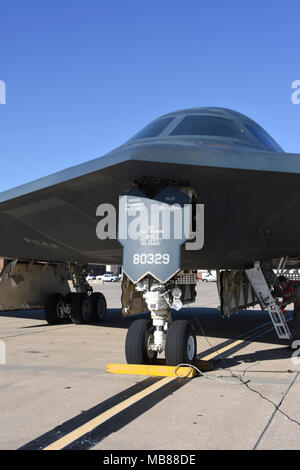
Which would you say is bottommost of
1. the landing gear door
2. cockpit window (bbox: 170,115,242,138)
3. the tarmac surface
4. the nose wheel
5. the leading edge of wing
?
the tarmac surface

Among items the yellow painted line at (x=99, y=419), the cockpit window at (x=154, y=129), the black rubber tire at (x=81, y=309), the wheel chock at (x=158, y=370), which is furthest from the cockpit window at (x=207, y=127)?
the black rubber tire at (x=81, y=309)

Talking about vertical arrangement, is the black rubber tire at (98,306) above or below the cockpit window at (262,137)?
below

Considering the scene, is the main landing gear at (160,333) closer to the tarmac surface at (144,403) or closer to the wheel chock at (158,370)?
the wheel chock at (158,370)

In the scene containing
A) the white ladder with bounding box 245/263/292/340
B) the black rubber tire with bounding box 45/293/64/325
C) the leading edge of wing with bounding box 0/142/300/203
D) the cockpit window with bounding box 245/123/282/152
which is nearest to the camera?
the leading edge of wing with bounding box 0/142/300/203

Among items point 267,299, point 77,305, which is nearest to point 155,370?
point 267,299

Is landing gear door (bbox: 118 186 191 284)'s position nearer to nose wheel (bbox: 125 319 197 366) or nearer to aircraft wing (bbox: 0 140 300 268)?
aircraft wing (bbox: 0 140 300 268)

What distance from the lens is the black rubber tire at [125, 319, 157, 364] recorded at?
6.73 m

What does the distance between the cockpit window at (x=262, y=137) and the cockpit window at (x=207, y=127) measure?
56cm

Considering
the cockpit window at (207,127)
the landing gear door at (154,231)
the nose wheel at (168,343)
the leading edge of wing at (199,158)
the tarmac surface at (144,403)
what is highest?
the cockpit window at (207,127)

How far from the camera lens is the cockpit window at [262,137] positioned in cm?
960

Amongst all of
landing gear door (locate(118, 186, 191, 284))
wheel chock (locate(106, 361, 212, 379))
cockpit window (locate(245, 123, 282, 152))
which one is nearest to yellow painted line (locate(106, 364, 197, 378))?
wheel chock (locate(106, 361, 212, 379))

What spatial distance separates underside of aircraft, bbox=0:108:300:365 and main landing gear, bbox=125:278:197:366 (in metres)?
0.02

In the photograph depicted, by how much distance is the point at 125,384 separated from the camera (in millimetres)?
6133

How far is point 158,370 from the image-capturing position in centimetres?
647
